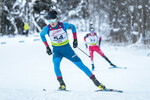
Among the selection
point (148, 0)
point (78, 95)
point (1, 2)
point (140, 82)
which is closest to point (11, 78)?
point (78, 95)

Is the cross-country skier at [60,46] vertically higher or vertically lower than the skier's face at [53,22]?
lower

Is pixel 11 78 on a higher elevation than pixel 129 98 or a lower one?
lower

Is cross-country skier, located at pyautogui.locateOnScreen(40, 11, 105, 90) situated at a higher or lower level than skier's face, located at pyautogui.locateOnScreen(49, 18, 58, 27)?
lower

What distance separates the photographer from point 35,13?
26578 mm

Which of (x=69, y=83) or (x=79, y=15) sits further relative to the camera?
(x=79, y=15)

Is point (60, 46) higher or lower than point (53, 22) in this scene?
lower

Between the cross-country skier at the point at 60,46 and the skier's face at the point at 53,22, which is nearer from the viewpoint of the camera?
the skier's face at the point at 53,22

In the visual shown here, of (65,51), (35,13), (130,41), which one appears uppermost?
(35,13)

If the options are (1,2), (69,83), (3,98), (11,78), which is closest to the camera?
(3,98)

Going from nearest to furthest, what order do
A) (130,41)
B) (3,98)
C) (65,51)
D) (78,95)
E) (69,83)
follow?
(3,98), (78,95), (65,51), (69,83), (130,41)

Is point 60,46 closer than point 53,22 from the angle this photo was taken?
No

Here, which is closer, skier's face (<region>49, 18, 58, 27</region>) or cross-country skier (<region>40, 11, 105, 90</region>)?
skier's face (<region>49, 18, 58, 27</region>)

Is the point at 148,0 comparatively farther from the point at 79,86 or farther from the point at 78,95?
the point at 78,95

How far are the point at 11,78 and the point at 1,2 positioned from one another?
838 inches
